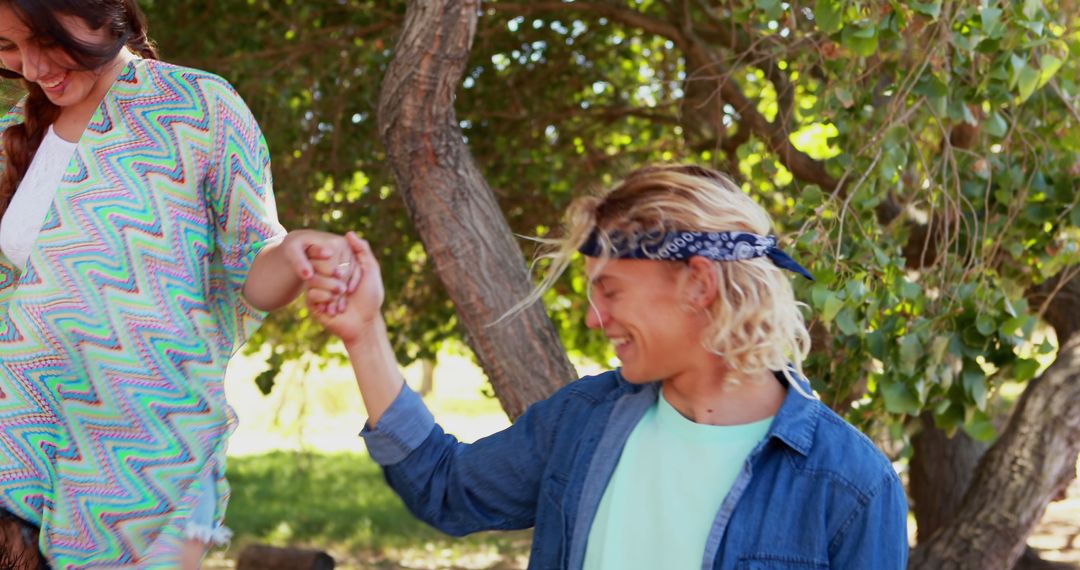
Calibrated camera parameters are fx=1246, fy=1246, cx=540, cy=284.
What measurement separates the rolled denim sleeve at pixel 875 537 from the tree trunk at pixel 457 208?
1508 mm

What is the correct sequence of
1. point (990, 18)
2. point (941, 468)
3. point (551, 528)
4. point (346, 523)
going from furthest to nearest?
point (346, 523) → point (941, 468) → point (990, 18) → point (551, 528)

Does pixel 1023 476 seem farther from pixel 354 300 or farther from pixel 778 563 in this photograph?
pixel 354 300

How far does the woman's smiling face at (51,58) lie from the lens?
1856mm

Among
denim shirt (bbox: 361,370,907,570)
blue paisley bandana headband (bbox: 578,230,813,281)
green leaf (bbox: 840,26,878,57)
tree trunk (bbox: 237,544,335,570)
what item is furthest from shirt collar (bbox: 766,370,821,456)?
tree trunk (bbox: 237,544,335,570)

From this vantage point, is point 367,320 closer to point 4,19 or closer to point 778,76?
point 4,19

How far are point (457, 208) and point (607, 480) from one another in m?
1.38

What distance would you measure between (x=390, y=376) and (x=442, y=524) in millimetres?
291

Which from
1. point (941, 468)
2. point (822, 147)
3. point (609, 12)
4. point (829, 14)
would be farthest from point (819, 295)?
point (822, 147)

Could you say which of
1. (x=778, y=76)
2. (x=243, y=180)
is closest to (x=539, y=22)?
(x=778, y=76)

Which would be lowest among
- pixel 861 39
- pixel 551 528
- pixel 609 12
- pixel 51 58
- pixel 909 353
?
pixel 551 528

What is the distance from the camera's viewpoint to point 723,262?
1.90m

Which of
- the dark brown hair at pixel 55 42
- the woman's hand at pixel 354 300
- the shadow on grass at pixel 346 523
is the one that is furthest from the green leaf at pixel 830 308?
the shadow on grass at pixel 346 523

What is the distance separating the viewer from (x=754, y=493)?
183 centimetres

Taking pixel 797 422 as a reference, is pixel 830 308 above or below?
above
